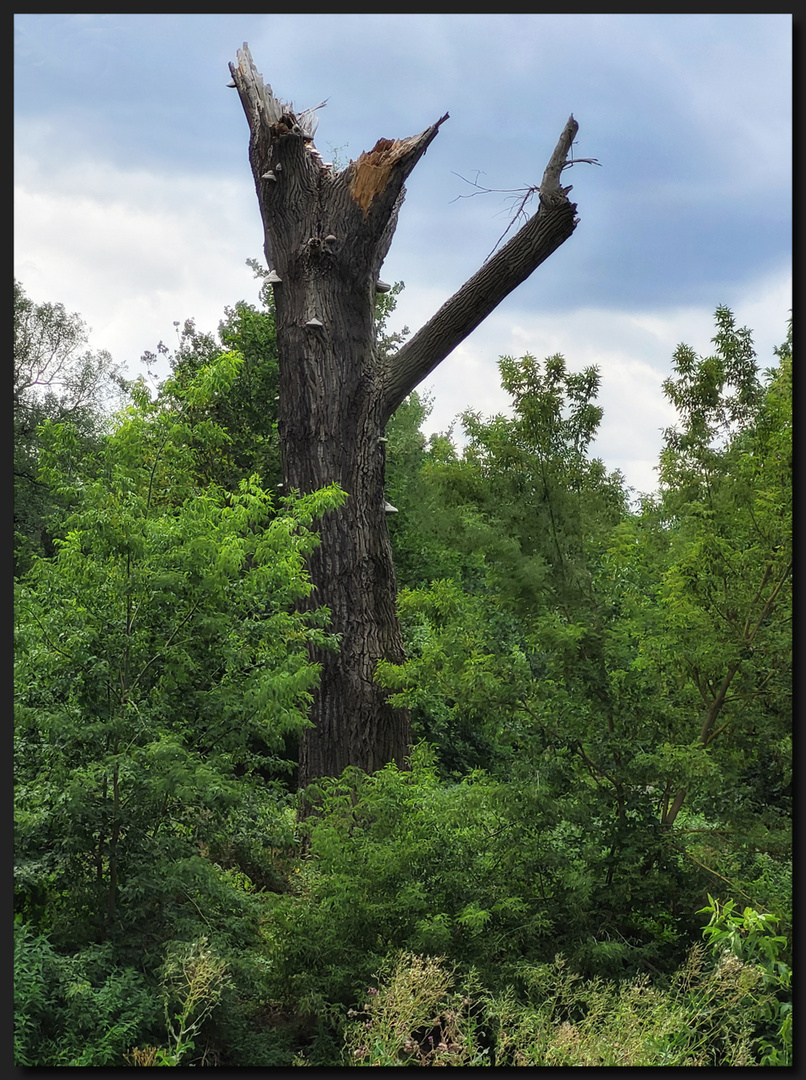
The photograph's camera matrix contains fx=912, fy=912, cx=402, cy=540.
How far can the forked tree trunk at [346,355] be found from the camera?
6711 mm

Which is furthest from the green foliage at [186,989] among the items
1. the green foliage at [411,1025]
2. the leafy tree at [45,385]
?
the leafy tree at [45,385]

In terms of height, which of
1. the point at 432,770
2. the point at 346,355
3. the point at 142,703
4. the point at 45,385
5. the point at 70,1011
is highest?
the point at 45,385

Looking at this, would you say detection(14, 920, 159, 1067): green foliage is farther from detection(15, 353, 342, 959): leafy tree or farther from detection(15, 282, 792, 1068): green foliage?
detection(15, 353, 342, 959): leafy tree

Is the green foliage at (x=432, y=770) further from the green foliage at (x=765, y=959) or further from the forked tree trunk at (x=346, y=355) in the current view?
the forked tree trunk at (x=346, y=355)

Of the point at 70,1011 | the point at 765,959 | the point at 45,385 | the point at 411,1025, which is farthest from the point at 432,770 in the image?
the point at 45,385

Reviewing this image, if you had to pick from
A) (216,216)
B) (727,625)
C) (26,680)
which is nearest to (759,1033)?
(727,625)

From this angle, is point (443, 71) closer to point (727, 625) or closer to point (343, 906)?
point (727, 625)

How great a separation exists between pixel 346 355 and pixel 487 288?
1.20 metres

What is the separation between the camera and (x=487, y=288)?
7000 mm

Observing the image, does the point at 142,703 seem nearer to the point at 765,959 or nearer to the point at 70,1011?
the point at 70,1011

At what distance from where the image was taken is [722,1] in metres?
4.05

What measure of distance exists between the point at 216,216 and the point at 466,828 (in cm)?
500

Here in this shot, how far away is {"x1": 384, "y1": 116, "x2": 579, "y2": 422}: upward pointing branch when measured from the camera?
650 centimetres

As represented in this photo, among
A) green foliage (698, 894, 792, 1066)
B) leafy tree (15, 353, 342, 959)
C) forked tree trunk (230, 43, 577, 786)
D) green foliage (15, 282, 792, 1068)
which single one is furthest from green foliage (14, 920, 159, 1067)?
forked tree trunk (230, 43, 577, 786)
